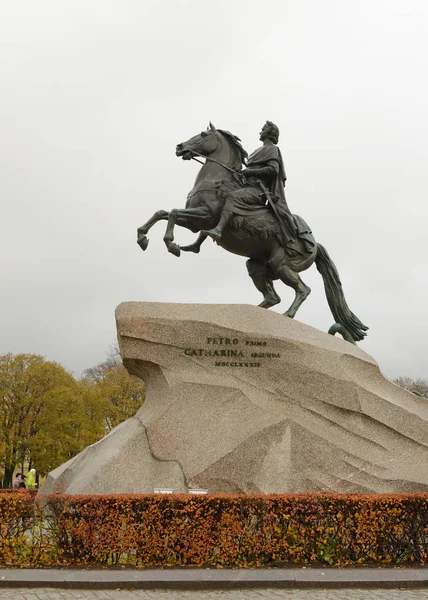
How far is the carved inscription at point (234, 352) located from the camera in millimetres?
10258

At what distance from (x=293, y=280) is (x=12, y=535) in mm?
6883

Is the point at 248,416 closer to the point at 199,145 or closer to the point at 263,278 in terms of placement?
the point at 263,278

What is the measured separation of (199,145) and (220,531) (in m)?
7.36

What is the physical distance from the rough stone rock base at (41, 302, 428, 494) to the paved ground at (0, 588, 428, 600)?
135 inches

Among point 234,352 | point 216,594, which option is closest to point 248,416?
point 234,352

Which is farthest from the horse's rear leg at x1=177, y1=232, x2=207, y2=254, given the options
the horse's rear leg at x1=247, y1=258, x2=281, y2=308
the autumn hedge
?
the autumn hedge

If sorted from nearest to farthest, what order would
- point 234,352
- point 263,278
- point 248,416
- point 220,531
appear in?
1. point 220,531
2. point 248,416
3. point 234,352
4. point 263,278

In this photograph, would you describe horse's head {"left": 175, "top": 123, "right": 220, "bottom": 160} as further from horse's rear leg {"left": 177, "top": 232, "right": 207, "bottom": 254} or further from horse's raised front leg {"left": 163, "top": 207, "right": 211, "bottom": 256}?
horse's rear leg {"left": 177, "top": 232, "right": 207, "bottom": 254}

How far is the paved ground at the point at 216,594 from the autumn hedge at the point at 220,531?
0.76 metres

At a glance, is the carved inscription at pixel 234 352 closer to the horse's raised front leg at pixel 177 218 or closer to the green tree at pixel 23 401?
the horse's raised front leg at pixel 177 218

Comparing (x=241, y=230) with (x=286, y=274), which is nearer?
(x=241, y=230)

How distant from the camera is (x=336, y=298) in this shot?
12656 millimetres

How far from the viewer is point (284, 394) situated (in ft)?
33.5

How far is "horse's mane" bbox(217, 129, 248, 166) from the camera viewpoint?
12.1m
